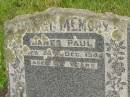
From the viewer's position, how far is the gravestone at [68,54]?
3426 millimetres

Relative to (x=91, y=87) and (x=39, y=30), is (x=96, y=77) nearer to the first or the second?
(x=91, y=87)

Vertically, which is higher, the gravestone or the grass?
the grass

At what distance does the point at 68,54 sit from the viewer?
140 inches

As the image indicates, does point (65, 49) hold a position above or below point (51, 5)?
below

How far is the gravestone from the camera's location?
343 cm

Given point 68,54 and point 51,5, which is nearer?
point 68,54

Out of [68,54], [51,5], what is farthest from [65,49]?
[51,5]

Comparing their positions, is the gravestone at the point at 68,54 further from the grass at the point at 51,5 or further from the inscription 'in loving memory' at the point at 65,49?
the grass at the point at 51,5

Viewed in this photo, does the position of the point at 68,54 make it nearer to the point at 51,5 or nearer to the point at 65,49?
the point at 65,49

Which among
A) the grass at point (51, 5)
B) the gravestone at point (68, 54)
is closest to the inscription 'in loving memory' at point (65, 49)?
the gravestone at point (68, 54)

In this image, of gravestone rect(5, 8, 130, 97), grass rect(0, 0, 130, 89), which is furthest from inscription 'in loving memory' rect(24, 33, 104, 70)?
grass rect(0, 0, 130, 89)

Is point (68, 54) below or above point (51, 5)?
below

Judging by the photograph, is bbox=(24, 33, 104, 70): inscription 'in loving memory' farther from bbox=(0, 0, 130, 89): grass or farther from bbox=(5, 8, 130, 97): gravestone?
bbox=(0, 0, 130, 89): grass

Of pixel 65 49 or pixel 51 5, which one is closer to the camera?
pixel 65 49
